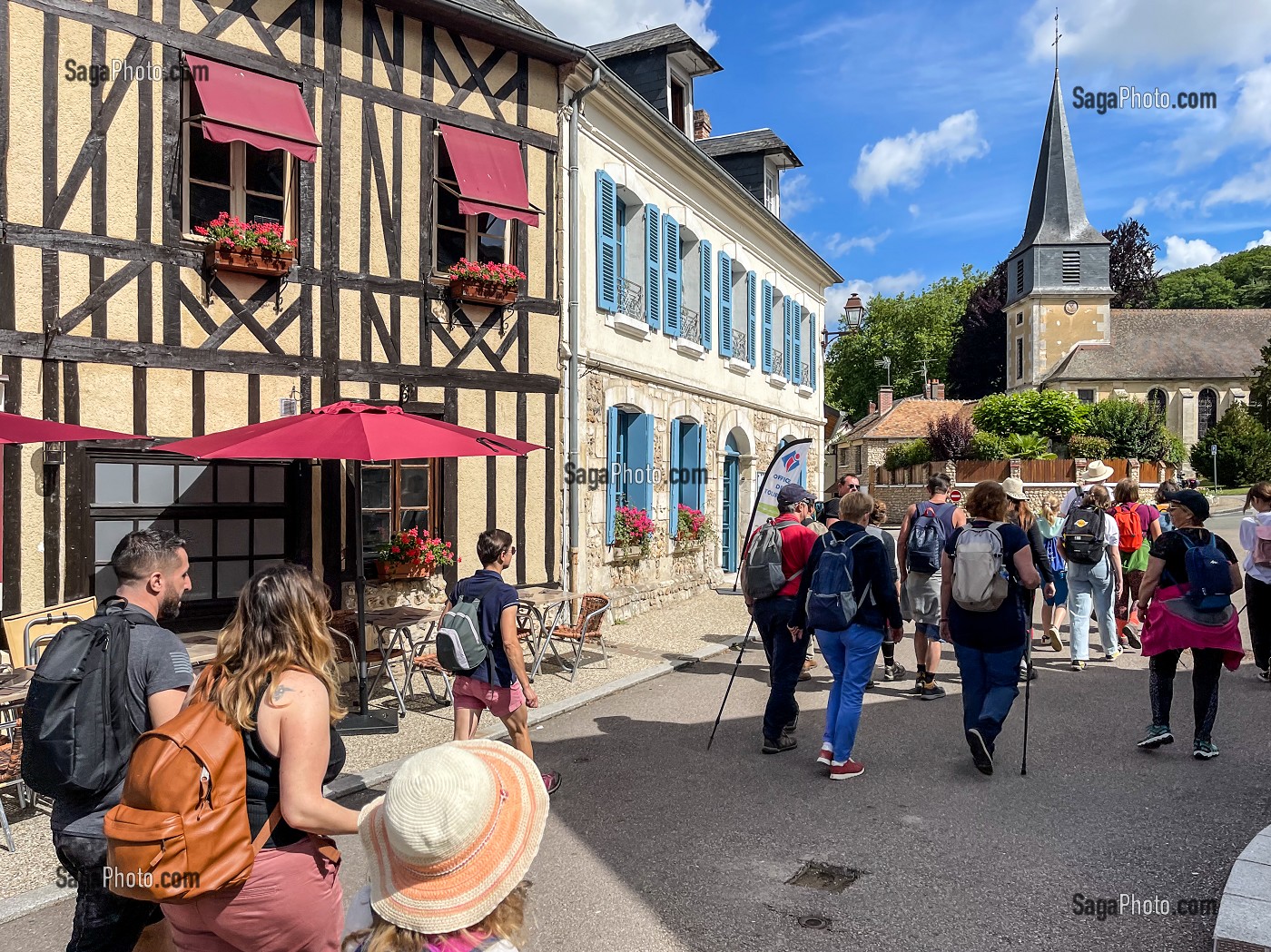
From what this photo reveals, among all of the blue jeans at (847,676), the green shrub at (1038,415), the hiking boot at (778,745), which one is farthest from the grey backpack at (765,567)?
the green shrub at (1038,415)

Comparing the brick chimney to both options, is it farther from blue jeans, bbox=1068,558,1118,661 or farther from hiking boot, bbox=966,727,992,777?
hiking boot, bbox=966,727,992,777

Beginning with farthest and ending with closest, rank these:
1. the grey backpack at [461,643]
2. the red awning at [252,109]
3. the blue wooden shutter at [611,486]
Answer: the blue wooden shutter at [611,486], the red awning at [252,109], the grey backpack at [461,643]

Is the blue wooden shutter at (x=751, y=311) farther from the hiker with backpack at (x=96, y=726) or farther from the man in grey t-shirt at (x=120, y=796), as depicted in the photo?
the hiker with backpack at (x=96, y=726)

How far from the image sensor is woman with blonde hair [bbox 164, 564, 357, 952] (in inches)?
86.7

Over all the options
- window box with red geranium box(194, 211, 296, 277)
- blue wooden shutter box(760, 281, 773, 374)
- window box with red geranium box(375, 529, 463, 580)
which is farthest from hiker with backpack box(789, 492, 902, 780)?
blue wooden shutter box(760, 281, 773, 374)

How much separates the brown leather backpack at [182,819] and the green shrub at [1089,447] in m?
36.0

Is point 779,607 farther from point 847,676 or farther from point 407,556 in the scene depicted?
point 407,556

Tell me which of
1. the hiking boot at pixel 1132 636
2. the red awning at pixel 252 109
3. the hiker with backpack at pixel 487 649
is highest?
the red awning at pixel 252 109

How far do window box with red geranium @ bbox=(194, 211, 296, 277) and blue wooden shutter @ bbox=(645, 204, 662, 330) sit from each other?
523cm

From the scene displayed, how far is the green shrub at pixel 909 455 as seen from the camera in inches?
1554

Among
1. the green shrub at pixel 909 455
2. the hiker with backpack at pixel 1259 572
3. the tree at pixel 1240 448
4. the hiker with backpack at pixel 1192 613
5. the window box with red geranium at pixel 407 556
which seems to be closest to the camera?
the hiker with backpack at pixel 1192 613

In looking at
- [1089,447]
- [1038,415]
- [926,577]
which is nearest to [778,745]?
[926,577]

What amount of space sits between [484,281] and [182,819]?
7706 mm

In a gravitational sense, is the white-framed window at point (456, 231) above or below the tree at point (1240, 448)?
above
